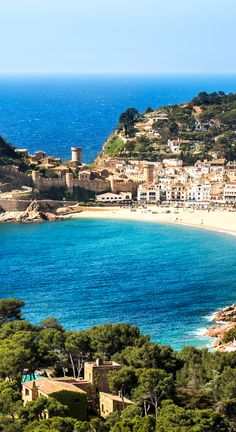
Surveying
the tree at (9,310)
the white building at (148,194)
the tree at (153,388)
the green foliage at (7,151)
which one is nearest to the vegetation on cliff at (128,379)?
the tree at (153,388)

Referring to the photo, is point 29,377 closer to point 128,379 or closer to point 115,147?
point 128,379

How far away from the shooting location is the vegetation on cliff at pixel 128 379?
60.3 feet

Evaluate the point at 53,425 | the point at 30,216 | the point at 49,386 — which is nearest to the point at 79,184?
the point at 30,216

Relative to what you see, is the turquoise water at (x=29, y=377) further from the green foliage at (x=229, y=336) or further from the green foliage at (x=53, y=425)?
the green foliage at (x=229, y=336)

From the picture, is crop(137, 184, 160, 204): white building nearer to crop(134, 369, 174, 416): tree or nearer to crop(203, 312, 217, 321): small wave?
crop(203, 312, 217, 321): small wave

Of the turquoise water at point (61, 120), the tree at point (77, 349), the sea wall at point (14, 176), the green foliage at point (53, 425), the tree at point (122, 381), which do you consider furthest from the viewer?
the turquoise water at point (61, 120)

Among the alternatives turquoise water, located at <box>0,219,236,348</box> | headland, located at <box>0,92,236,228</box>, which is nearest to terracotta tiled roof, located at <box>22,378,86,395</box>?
turquoise water, located at <box>0,219,236,348</box>

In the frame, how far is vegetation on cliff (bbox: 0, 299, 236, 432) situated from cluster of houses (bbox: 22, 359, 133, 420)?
20 cm

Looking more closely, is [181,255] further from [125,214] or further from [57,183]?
[57,183]

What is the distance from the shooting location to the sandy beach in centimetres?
4997

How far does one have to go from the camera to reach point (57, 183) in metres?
56.0

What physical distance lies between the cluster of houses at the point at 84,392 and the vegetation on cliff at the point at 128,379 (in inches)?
8.1

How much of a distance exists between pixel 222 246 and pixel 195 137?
83.7ft

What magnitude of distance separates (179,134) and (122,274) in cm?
3245
